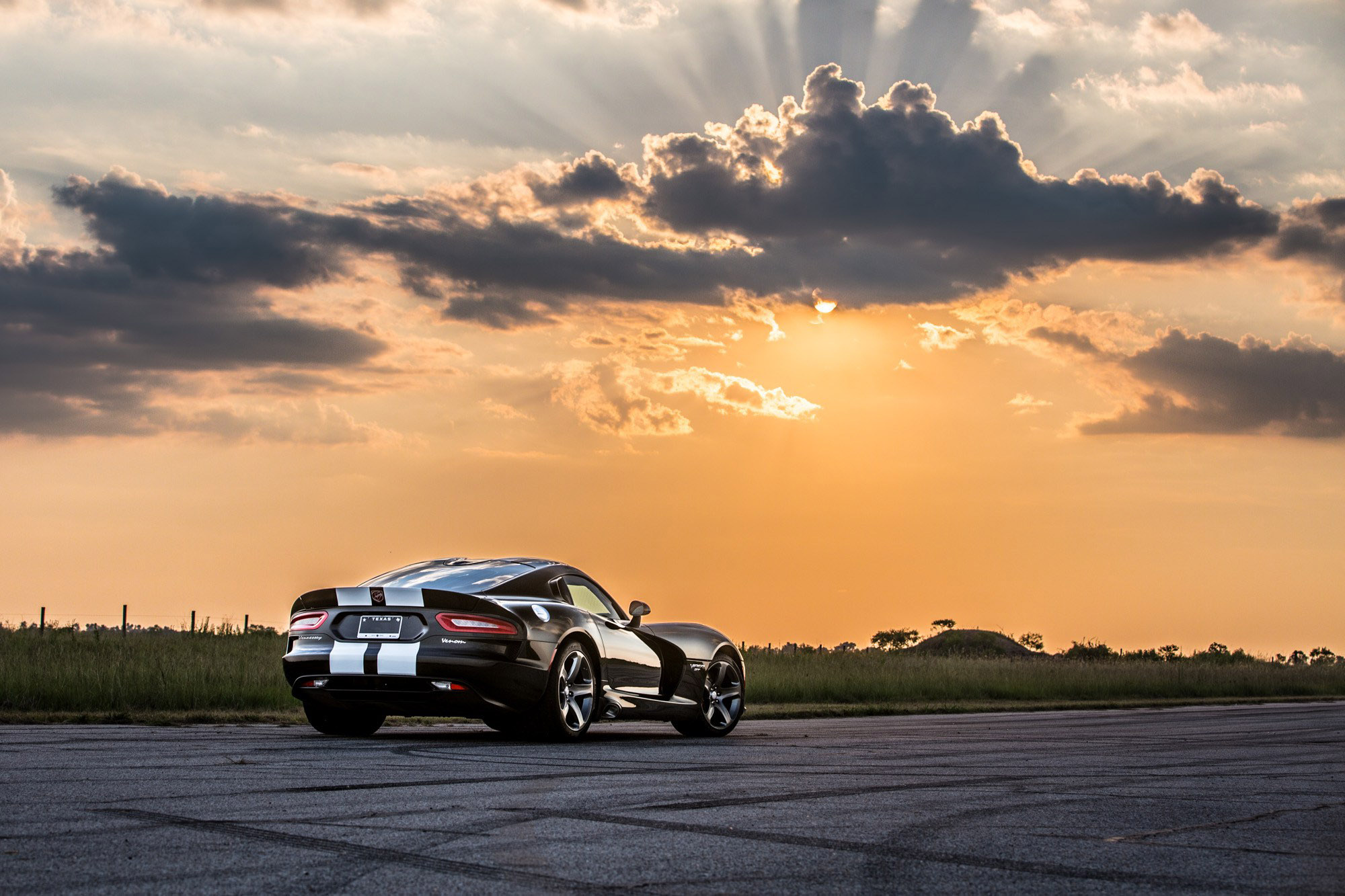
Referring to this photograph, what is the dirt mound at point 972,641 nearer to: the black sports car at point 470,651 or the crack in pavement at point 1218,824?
the black sports car at point 470,651

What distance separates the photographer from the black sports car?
34.3 ft

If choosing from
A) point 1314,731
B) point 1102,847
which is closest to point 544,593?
point 1102,847

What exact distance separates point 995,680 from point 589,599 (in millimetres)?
23984

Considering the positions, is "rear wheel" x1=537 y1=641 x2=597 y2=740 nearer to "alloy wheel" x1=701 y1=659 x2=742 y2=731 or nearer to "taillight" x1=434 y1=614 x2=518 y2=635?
"taillight" x1=434 y1=614 x2=518 y2=635

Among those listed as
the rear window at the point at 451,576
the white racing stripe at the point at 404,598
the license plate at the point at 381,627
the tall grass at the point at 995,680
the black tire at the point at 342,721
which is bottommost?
the tall grass at the point at 995,680

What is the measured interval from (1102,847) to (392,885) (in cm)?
292

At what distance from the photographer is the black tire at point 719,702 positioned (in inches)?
505

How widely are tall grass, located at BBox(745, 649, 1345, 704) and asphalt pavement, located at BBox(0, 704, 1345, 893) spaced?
54.0 feet

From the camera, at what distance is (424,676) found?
10.4 meters

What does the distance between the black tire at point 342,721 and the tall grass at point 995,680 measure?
→ 14.9 m

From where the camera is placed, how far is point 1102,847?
5.59 meters

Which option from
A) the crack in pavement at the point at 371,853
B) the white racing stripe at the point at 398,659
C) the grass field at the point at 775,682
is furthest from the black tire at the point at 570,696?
the crack in pavement at the point at 371,853

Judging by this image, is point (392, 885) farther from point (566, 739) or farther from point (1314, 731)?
point (1314, 731)

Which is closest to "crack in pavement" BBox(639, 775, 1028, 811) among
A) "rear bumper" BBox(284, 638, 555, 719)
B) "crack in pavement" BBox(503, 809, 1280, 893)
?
"crack in pavement" BBox(503, 809, 1280, 893)
